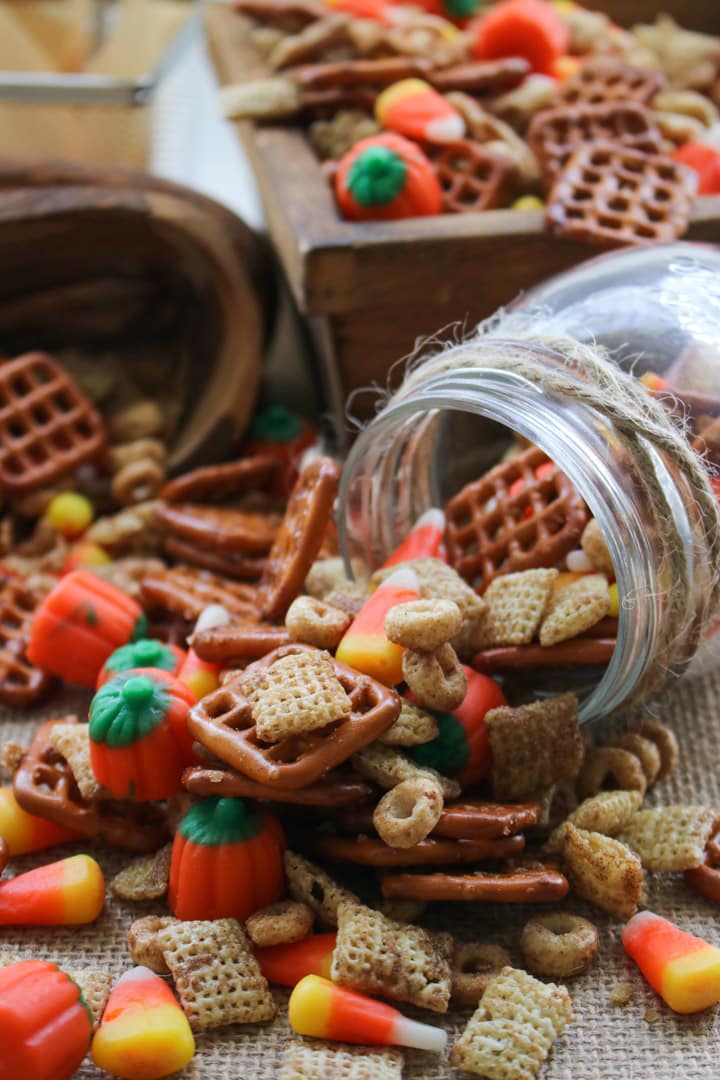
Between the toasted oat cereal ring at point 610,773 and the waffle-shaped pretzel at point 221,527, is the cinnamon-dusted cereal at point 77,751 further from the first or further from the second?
the toasted oat cereal ring at point 610,773

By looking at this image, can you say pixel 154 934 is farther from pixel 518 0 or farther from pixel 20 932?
pixel 518 0

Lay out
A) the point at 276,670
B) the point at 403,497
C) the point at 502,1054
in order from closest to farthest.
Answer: the point at 502,1054
the point at 276,670
the point at 403,497

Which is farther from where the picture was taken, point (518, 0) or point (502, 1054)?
point (518, 0)

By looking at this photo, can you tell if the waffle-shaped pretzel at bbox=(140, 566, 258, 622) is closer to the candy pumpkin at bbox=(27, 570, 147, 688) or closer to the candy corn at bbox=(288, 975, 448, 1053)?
the candy pumpkin at bbox=(27, 570, 147, 688)

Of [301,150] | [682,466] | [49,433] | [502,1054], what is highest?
[301,150]

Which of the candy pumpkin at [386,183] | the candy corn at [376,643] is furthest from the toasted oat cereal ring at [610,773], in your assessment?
the candy pumpkin at [386,183]

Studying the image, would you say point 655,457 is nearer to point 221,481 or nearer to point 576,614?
point 576,614

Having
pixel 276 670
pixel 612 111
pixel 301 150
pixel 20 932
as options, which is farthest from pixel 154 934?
pixel 612 111
